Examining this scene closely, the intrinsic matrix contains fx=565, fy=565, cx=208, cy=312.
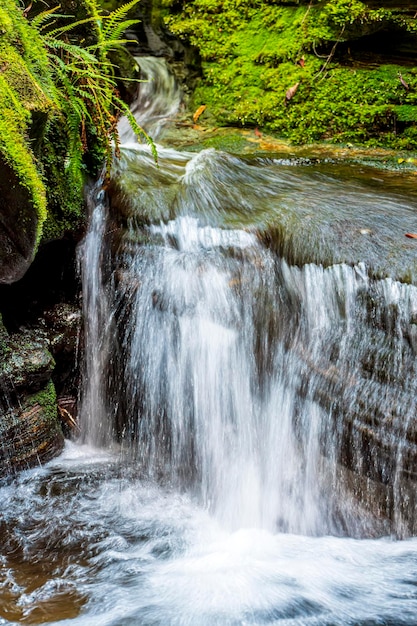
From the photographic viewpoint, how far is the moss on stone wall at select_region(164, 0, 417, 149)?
19.7 ft

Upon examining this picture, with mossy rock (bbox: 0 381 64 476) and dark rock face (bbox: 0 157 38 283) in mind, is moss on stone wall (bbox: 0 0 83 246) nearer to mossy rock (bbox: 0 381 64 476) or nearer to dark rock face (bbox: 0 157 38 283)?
dark rock face (bbox: 0 157 38 283)

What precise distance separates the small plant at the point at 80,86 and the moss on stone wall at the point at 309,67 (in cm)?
254

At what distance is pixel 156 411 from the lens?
3.89 metres

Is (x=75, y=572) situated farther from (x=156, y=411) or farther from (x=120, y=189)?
(x=120, y=189)

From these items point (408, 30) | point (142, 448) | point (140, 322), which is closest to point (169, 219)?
point (140, 322)

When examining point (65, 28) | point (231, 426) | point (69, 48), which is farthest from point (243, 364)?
point (65, 28)

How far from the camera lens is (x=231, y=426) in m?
3.72

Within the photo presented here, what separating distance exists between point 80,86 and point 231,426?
2541 mm

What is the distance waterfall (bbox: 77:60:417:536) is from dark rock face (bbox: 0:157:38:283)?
3.02 feet

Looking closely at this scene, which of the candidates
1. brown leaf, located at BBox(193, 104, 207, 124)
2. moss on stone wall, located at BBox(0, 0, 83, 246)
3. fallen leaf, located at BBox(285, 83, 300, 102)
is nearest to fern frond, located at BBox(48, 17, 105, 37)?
moss on stone wall, located at BBox(0, 0, 83, 246)

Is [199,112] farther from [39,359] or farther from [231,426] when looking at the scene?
[231,426]

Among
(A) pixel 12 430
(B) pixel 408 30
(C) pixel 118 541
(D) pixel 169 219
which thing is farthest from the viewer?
(B) pixel 408 30

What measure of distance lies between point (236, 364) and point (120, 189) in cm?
171

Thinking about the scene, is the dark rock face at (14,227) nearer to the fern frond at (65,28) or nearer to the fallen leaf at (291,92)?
the fern frond at (65,28)
